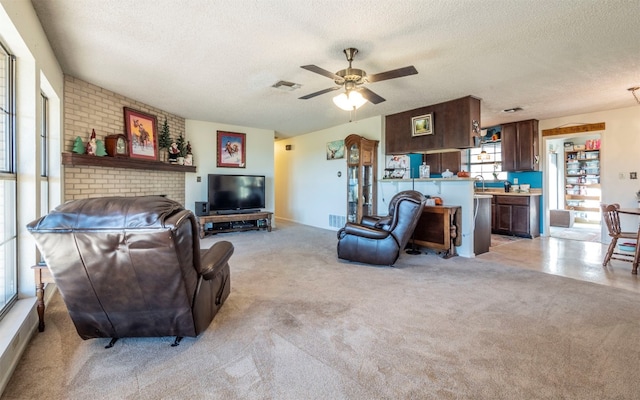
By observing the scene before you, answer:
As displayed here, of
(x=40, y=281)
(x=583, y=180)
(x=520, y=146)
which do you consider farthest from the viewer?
(x=583, y=180)

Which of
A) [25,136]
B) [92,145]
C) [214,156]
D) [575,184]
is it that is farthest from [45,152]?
[575,184]

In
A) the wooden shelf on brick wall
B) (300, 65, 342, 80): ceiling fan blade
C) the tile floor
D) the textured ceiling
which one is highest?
the textured ceiling

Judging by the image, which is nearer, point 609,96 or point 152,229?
point 152,229

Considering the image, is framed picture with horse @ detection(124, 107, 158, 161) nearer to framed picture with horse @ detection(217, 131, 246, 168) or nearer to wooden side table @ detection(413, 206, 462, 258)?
framed picture with horse @ detection(217, 131, 246, 168)

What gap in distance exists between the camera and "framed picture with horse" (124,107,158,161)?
4.83m

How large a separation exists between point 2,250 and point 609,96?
7.26 metres

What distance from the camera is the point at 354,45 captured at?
9.54 ft

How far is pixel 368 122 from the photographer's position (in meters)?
6.16

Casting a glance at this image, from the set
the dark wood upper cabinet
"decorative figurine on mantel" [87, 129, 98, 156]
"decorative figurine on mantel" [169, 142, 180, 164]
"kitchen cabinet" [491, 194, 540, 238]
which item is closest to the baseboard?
"decorative figurine on mantel" [87, 129, 98, 156]

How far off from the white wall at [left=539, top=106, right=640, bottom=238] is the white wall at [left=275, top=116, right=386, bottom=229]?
155 inches

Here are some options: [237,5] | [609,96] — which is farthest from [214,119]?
[609,96]

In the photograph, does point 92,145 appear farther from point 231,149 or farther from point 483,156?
point 483,156

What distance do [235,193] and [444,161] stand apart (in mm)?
4737

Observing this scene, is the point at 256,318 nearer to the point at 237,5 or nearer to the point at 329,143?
the point at 237,5
